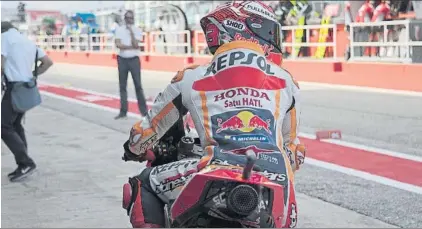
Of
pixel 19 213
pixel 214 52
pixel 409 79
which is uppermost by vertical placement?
pixel 214 52

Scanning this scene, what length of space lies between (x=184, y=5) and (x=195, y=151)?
35399mm

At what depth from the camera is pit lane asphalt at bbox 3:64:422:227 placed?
17.6 ft

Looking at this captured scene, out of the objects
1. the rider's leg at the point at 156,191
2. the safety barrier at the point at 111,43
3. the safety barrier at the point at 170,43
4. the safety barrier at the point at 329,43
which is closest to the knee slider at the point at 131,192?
the rider's leg at the point at 156,191

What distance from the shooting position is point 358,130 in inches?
364

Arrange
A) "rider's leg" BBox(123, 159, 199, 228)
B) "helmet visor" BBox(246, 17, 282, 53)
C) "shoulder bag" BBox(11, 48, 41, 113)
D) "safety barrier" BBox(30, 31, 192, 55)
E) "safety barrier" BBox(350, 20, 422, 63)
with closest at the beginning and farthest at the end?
"rider's leg" BBox(123, 159, 199, 228)
"helmet visor" BBox(246, 17, 282, 53)
"shoulder bag" BBox(11, 48, 41, 113)
"safety barrier" BBox(350, 20, 422, 63)
"safety barrier" BBox(30, 31, 192, 55)

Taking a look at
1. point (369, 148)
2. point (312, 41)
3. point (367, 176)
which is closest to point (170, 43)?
point (312, 41)

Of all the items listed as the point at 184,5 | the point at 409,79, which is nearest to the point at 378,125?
the point at 409,79

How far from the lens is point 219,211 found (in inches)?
95.6

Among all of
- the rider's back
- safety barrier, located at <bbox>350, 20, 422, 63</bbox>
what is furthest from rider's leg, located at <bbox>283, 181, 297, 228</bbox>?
safety barrier, located at <bbox>350, 20, 422, 63</bbox>

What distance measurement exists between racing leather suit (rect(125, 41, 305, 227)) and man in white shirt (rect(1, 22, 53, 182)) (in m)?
4.10

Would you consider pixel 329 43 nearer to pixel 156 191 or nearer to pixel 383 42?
pixel 383 42

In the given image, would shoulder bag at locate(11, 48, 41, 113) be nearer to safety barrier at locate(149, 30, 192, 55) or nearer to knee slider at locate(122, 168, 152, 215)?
knee slider at locate(122, 168, 152, 215)

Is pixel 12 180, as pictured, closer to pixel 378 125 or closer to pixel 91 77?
pixel 378 125

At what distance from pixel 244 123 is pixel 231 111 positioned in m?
0.07
